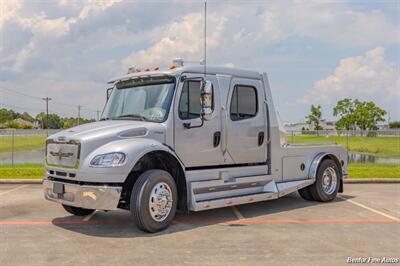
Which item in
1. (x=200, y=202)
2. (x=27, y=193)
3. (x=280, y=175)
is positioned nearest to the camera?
(x=200, y=202)

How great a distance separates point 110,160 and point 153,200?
35.8 inches

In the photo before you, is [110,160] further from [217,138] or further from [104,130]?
[217,138]

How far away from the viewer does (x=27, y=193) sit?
35.3ft

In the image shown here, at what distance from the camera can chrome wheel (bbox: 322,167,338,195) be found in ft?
32.2

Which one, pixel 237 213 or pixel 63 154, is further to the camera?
pixel 237 213

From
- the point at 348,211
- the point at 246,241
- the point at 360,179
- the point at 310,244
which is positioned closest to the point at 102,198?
the point at 246,241

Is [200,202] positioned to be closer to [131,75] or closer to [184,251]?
[184,251]

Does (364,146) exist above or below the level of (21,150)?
above

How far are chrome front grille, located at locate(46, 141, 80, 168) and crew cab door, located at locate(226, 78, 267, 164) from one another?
107 inches

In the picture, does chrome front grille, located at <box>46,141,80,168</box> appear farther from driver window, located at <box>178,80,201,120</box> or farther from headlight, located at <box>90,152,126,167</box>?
driver window, located at <box>178,80,201,120</box>

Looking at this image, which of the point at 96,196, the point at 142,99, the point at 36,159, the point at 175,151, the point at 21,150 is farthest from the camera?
the point at 21,150

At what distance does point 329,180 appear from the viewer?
994 cm

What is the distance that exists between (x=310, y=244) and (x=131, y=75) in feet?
14.1

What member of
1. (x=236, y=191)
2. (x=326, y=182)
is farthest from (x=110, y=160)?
(x=326, y=182)
